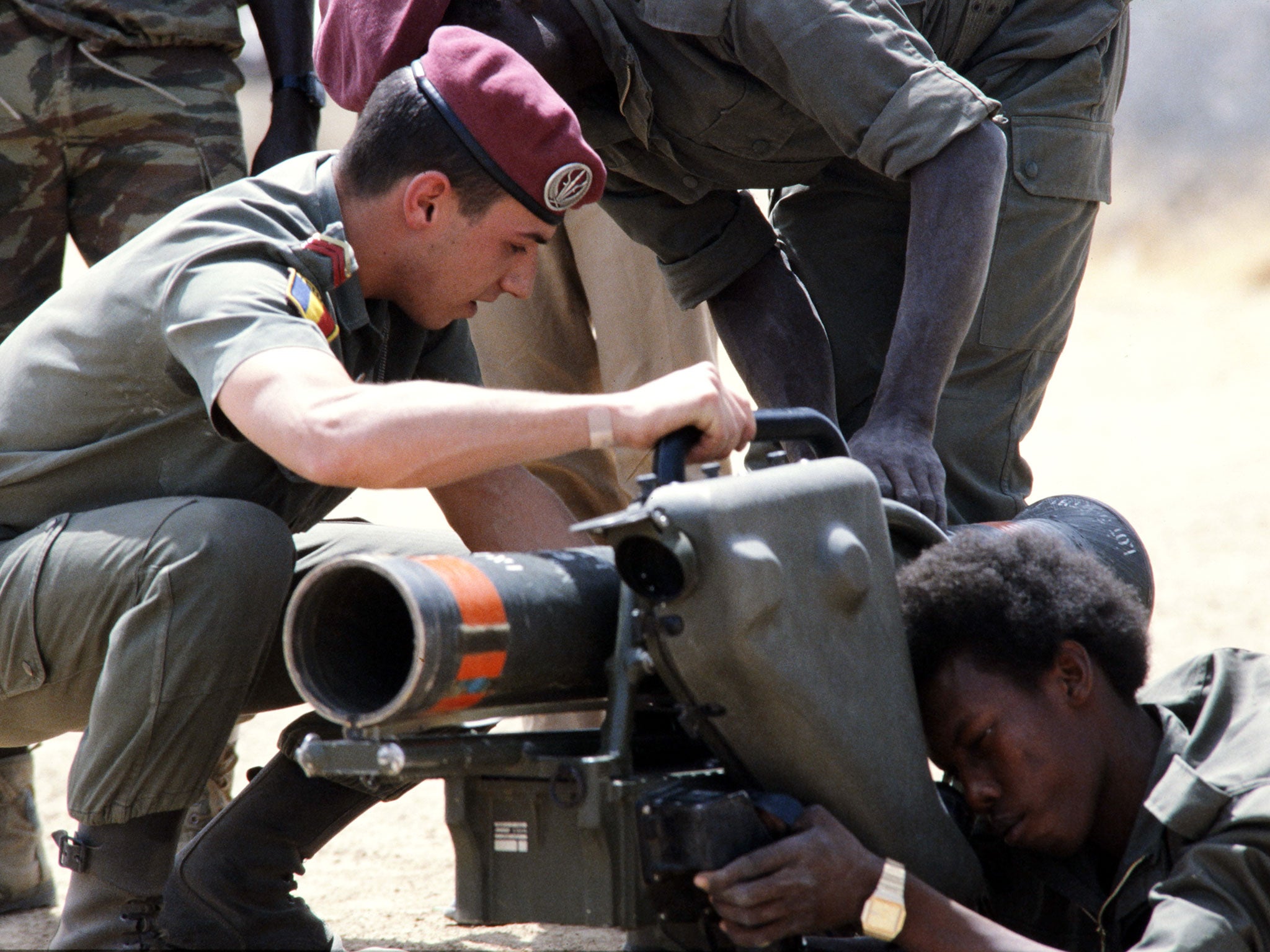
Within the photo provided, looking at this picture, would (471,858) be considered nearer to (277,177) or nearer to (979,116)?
(277,177)

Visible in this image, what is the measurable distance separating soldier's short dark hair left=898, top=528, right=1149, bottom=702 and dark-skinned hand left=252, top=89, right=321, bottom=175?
235 cm

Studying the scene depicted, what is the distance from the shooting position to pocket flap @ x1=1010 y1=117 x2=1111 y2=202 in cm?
318

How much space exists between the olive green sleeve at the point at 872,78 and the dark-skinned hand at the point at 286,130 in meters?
1.61

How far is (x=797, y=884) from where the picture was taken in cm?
183

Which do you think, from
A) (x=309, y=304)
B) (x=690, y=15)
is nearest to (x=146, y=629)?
(x=309, y=304)

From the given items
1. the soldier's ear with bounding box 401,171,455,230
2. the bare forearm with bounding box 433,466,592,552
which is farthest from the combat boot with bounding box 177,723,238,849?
the soldier's ear with bounding box 401,171,455,230

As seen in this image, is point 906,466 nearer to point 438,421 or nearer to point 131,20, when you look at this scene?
point 438,421

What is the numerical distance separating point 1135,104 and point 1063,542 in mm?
16986

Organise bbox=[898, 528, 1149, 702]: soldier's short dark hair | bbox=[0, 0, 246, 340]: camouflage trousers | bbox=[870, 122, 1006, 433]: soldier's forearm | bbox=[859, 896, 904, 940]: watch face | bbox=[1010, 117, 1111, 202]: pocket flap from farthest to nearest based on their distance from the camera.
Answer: bbox=[0, 0, 246, 340]: camouflage trousers < bbox=[1010, 117, 1111, 202]: pocket flap < bbox=[870, 122, 1006, 433]: soldier's forearm < bbox=[898, 528, 1149, 702]: soldier's short dark hair < bbox=[859, 896, 904, 940]: watch face

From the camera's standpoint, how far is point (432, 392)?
2.12 metres

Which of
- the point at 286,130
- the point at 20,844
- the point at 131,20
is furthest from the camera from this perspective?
the point at 286,130

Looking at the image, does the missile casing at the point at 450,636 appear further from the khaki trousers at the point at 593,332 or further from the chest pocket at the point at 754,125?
the khaki trousers at the point at 593,332

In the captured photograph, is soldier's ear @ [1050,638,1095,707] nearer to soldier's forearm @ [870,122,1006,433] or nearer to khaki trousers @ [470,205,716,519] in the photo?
soldier's forearm @ [870,122,1006,433]

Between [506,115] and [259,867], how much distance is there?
1347mm
